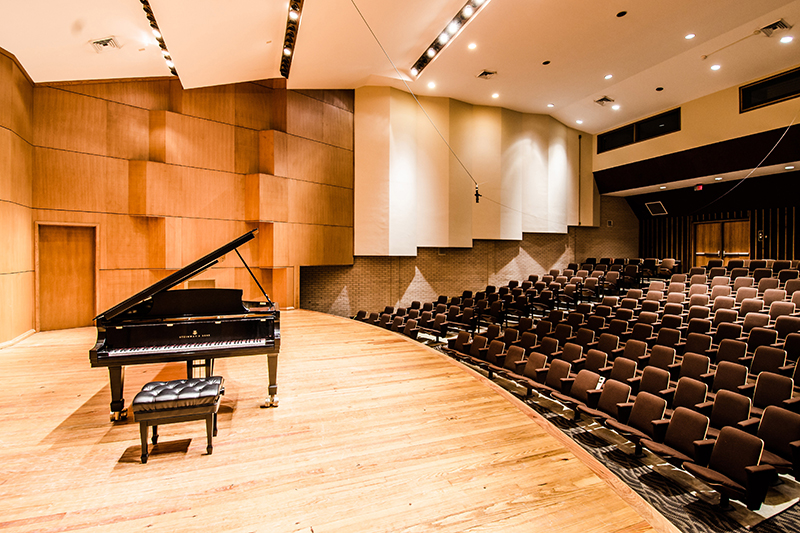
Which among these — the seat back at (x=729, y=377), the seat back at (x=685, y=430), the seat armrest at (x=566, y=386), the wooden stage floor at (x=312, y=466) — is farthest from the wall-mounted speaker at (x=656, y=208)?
the wooden stage floor at (x=312, y=466)

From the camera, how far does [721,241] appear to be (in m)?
10.1

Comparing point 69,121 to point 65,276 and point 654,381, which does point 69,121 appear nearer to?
point 65,276

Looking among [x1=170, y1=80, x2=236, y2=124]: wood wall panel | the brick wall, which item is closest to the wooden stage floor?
[x1=170, y1=80, x2=236, y2=124]: wood wall panel

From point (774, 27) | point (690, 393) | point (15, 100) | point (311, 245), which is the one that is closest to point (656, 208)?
point (774, 27)

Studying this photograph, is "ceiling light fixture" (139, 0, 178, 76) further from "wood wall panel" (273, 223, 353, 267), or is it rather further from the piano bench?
the piano bench

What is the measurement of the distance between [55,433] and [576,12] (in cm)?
731

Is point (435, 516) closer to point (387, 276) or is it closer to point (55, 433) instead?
point (55, 433)

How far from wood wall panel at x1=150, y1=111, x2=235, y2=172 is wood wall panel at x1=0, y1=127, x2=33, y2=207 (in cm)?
145

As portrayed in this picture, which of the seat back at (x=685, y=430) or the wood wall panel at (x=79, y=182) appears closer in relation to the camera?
the seat back at (x=685, y=430)

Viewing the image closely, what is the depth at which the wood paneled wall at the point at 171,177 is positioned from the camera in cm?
468

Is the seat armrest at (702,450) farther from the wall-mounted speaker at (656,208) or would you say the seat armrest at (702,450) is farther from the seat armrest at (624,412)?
the wall-mounted speaker at (656,208)

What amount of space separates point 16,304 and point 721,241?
14.1 m

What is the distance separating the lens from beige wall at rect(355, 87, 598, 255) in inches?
313

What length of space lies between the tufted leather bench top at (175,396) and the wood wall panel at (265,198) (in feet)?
15.8
